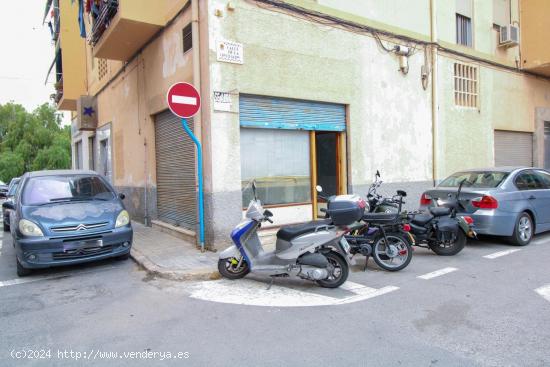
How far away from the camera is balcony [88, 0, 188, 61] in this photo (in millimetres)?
8539

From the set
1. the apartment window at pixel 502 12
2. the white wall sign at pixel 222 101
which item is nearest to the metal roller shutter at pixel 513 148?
the apartment window at pixel 502 12

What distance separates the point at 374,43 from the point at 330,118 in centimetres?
241

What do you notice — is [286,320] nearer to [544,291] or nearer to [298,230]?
[298,230]

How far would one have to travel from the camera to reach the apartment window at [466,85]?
1215 centimetres

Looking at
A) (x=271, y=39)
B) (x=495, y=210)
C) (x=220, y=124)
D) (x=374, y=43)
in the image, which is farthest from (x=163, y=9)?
(x=495, y=210)

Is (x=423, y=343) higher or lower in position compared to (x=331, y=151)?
lower

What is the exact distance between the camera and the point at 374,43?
1009 centimetres

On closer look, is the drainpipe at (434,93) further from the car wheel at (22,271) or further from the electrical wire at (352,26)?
the car wheel at (22,271)

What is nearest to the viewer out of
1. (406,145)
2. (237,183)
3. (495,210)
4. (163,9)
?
(495,210)

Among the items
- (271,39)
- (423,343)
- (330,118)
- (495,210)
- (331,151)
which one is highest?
(271,39)

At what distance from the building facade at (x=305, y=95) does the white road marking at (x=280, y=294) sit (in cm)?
208

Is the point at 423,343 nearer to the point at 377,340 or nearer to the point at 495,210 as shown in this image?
the point at 377,340

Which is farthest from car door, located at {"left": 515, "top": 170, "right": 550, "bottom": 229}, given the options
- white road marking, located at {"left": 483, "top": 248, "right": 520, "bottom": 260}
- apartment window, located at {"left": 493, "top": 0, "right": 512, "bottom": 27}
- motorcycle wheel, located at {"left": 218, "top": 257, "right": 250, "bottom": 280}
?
apartment window, located at {"left": 493, "top": 0, "right": 512, "bottom": 27}

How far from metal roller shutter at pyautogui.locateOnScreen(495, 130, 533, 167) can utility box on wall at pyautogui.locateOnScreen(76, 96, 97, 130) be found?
14.9 m
